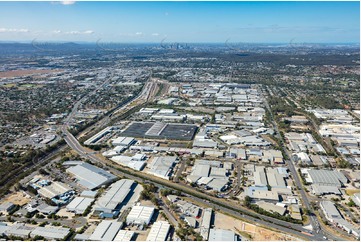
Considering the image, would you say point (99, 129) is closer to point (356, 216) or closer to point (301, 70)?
point (356, 216)

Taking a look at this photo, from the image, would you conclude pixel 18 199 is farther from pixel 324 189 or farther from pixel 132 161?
pixel 324 189

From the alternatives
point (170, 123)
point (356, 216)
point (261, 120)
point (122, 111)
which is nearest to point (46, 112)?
point (122, 111)

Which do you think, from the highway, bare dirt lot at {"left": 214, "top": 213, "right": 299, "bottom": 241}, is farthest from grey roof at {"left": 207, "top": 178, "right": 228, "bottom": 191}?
bare dirt lot at {"left": 214, "top": 213, "right": 299, "bottom": 241}

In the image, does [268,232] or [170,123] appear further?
[170,123]

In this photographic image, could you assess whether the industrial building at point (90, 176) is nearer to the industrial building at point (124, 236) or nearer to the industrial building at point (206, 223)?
the industrial building at point (124, 236)

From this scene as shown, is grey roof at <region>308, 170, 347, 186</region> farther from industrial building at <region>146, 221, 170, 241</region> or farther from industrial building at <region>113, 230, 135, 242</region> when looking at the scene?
industrial building at <region>113, 230, 135, 242</region>

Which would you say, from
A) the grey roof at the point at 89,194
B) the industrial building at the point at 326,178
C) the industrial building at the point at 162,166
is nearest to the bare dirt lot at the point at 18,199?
the grey roof at the point at 89,194
